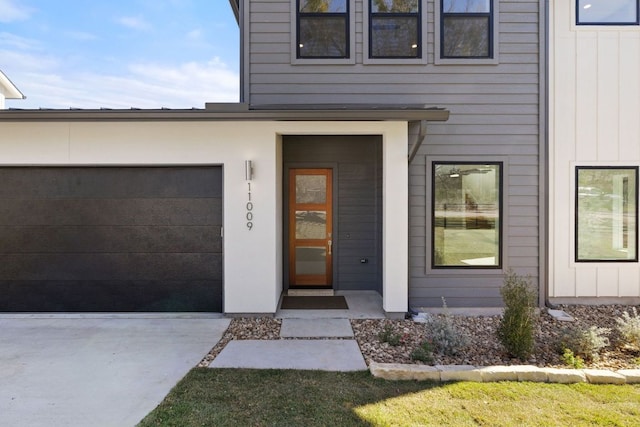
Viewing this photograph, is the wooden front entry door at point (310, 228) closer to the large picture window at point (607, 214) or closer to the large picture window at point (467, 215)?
the large picture window at point (467, 215)

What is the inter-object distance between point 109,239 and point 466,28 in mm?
6185

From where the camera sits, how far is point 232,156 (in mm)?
5473

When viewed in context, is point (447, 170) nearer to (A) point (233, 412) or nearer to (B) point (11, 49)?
(A) point (233, 412)

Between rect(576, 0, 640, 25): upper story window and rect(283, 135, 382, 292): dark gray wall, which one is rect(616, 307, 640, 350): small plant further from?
rect(576, 0, 640, 25): upper story window

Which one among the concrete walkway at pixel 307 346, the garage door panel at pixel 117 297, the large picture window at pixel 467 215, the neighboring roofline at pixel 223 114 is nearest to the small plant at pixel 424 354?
the concrete walkway at pixel 307 346

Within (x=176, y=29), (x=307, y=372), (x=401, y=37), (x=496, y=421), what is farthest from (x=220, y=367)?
(x=176, y=29)

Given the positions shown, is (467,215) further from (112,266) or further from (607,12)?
(112,266)

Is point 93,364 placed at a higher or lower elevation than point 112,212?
lower

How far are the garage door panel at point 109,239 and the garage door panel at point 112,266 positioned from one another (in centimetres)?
9

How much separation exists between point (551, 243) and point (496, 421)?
408 centimetres

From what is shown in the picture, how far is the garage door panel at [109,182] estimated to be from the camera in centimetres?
559

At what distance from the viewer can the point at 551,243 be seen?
20.0ft

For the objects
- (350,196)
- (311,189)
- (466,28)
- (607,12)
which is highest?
(607,12)

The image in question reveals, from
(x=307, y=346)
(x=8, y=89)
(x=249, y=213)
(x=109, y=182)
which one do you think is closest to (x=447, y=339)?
(x=307, y=346)
